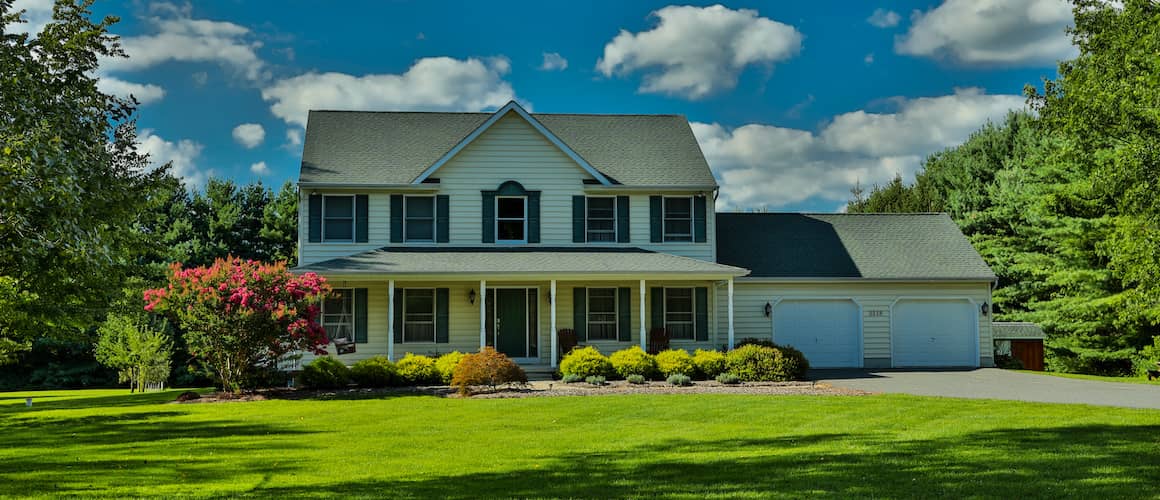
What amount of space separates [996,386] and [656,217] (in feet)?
33.2

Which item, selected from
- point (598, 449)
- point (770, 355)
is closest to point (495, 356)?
point (770, 355)

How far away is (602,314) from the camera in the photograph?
25047 mm

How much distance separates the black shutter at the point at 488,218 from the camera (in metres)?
25.4

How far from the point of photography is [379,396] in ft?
60.2

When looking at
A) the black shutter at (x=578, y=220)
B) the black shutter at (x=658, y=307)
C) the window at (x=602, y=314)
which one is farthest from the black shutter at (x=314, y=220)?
the black shutter at (x=658, y=307)

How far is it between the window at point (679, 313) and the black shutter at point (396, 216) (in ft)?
25.5

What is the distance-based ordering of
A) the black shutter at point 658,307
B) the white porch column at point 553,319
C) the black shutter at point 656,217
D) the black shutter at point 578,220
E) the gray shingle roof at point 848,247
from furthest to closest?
1. the gray shingle roof at point 848,247
2. the black shutter at point 656,217
3. the black shutter at point 578,220
4. the black shutter at point 658,307
5. the white porch column at point 553,319

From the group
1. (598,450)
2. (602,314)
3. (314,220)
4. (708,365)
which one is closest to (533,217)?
(602,314)

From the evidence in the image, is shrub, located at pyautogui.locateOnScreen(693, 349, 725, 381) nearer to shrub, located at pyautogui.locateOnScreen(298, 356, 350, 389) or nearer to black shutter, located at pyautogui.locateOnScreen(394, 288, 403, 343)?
black shutter, located at pyautogui.locateOnScreen(394, 288, 403, 343)

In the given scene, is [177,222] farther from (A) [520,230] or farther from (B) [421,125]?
(A) [520,230]

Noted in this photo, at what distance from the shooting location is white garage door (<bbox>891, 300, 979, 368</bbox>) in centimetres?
2645

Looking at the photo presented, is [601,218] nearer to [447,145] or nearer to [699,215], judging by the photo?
[699,215]

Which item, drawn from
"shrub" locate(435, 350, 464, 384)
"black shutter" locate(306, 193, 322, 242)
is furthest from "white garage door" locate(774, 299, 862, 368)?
"black shutter" locate(306, 193, 322, 242)

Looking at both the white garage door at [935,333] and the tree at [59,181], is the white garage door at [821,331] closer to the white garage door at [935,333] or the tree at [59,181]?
the white garage door at [935,333]
